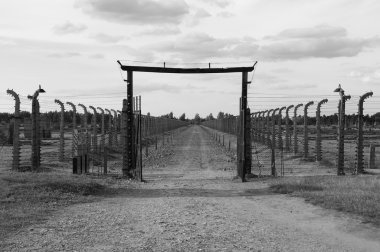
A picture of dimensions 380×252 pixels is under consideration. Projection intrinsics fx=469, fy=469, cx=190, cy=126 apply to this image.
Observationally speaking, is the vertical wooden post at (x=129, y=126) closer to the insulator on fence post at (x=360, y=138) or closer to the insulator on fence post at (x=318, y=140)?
the insulator on fence post at (x=360, y=138)

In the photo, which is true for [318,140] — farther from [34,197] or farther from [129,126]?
[34,197]

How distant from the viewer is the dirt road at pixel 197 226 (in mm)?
6496

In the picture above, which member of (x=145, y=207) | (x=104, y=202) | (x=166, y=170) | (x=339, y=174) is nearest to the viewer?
(x=145, y=207)

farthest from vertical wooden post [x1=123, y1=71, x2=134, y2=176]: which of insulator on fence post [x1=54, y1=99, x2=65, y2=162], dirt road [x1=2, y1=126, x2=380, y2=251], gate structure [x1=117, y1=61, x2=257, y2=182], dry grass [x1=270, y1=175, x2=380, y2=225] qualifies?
insulator on fence post [x1=54, y1=99, x2=65, y2=162]

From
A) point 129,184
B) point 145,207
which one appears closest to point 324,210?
point 145,207

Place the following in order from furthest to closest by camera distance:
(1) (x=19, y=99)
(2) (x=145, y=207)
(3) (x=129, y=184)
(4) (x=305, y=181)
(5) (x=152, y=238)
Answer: (1) (x=19, y=99)
(3) (x=129, y=184)
(4) (x=305, y=181)
(2) (x=145, y=207)
(5) (x=152, y=238)

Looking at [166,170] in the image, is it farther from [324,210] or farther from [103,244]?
[103,244]

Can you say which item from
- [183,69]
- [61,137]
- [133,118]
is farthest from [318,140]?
[61,137]

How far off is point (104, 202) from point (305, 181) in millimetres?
5785

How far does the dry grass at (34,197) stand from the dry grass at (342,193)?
4.93 meters

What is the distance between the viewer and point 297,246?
6453 mm

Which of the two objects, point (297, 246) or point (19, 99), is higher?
point (19, 99)

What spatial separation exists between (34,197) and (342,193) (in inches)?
269

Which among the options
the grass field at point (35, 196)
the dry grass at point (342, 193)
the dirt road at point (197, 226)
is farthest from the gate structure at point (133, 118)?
the dirt road at point (197, 226)
